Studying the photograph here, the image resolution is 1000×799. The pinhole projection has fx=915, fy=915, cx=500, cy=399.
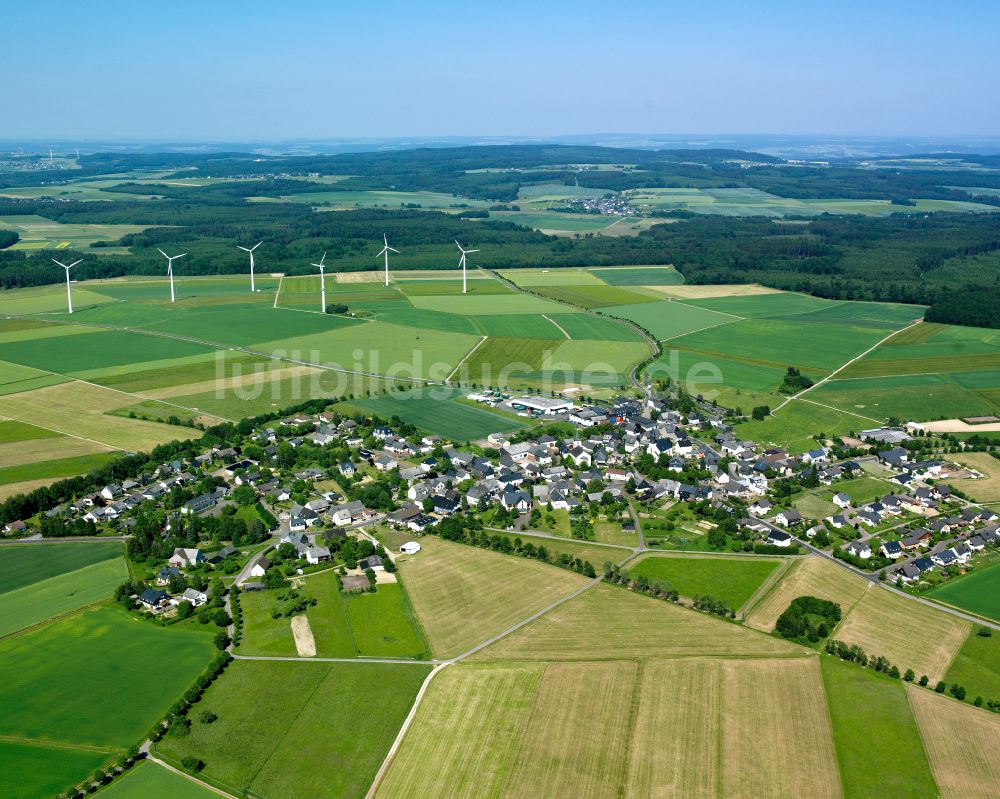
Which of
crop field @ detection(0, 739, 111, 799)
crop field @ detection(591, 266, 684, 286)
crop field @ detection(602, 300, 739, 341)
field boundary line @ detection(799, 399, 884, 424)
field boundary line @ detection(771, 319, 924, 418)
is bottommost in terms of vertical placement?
crop field @ detection(0, 739, 111, 799)

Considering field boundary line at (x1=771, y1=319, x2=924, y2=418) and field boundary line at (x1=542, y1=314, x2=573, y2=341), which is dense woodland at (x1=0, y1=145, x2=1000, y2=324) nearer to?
field boundary line at (x1=771, y1=319, x2=924, y2=418)

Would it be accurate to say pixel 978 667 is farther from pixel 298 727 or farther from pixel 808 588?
pixel 298 727

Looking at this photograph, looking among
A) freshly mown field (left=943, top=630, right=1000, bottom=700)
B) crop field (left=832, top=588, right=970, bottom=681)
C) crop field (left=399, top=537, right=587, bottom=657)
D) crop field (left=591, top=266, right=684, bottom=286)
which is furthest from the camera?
crop field (left=591, top=266, right=684, bottom=286)

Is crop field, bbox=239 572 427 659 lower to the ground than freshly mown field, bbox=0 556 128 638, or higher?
lower

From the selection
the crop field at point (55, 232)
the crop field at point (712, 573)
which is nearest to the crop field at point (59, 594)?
the crop field at point (712, 573)

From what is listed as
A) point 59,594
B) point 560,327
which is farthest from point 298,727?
point 560,327

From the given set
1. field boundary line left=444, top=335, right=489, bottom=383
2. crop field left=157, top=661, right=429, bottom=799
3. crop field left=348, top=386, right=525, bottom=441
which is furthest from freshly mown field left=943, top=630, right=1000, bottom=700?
field boundary line left=444, top=335, right=489, bottom=383

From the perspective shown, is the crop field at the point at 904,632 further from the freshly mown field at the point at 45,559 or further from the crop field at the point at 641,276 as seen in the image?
the crop field at the point at 641,276
